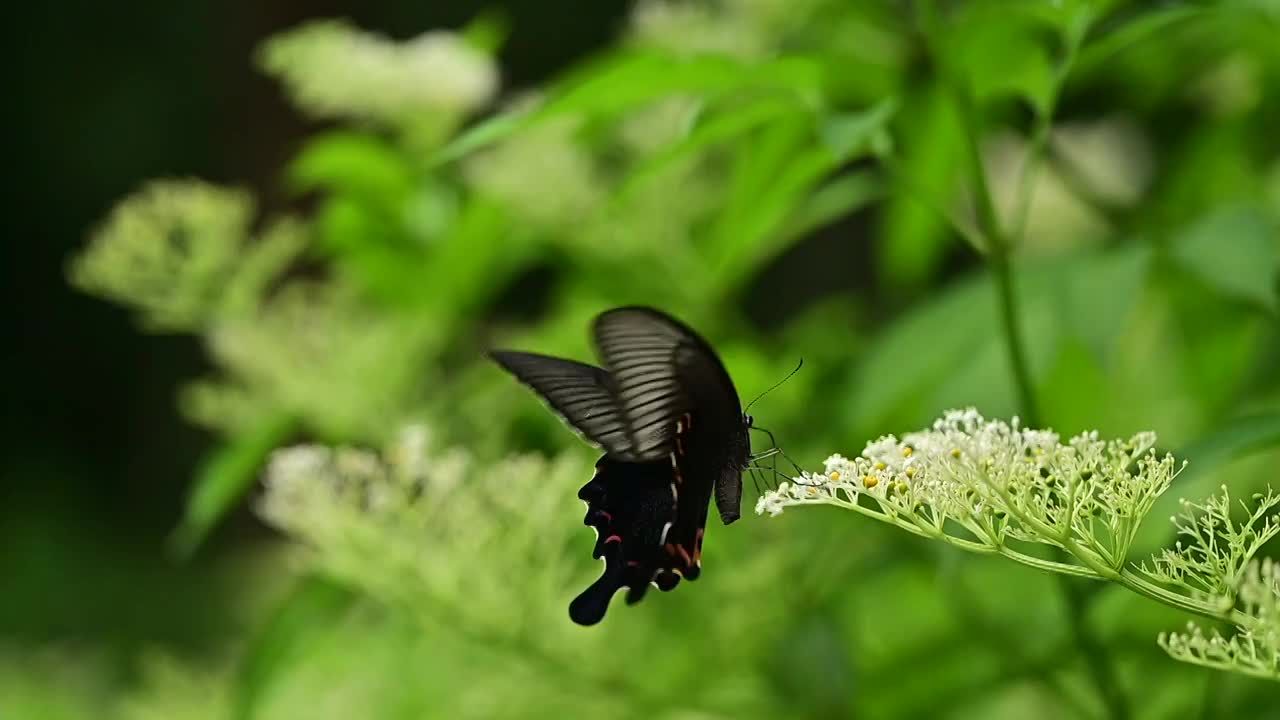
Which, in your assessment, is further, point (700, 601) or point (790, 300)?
point (790, 300)

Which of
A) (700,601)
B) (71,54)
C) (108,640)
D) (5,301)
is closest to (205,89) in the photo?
(71,54)

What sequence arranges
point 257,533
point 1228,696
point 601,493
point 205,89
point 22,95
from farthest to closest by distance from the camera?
1. point 22,95
2. point 205,89
3. point 257,533
4. point 1228,696
5. point 601,493

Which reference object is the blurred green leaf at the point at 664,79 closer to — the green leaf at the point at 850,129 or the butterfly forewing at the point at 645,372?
the green leaf at the point at 850,129

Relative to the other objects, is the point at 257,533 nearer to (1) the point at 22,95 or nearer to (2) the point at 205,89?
(2) the point at 205,89

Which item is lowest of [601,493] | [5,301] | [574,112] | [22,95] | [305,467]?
[601,493]

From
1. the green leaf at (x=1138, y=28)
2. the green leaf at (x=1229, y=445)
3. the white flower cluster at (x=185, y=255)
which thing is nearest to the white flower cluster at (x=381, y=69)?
the white flower cluster at (x=185, y=255)

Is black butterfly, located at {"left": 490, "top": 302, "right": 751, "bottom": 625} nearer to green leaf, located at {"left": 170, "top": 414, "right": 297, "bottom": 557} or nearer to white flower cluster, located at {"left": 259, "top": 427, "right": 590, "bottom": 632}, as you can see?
Result: white flower cluster, located at {"left": 259, "top": 427, "right": 590, "bottom": 632}

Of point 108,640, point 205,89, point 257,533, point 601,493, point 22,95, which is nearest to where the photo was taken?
point 601,493
